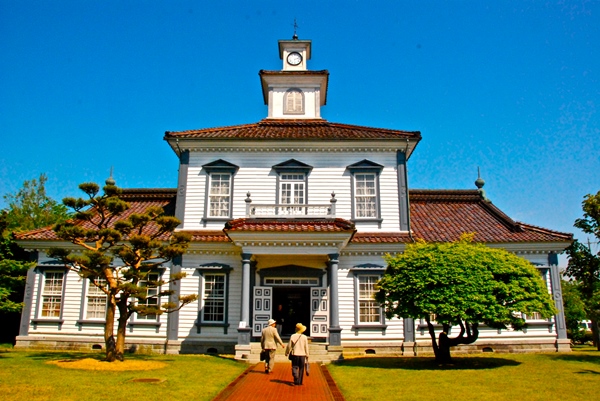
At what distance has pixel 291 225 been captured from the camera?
56.6 ft

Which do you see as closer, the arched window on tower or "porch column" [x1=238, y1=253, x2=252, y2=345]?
"porch column" [x1=238, y1=253, x2=252, y2=345]

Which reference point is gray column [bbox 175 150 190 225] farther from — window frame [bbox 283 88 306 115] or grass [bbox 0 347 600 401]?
grass [bbox 0 347 600 401]

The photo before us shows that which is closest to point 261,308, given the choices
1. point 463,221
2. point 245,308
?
point 245,308

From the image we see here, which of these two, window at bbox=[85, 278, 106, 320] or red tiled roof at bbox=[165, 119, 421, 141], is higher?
red tiled roof at bbox=[165, 119, 421, 141]

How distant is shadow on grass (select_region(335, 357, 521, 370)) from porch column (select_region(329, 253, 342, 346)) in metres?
0.80

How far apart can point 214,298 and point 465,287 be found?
9.50 m

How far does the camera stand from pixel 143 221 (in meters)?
14.3

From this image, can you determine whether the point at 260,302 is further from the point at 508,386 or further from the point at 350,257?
the point at 508,386

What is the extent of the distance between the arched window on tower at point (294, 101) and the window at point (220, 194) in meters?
5.56

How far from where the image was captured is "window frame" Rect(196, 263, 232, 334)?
18344mm

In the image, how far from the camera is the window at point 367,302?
18.5m

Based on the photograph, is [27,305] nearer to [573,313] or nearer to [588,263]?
[588,263]

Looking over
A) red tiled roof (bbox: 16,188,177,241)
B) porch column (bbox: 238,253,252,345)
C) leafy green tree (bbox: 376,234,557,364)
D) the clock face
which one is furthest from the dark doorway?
the clock face

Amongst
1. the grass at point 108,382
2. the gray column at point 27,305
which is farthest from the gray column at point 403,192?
the gray column at point 27,305
